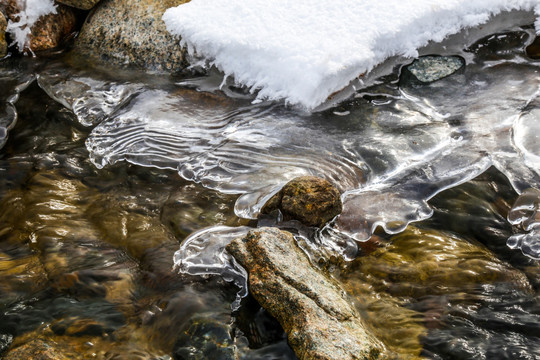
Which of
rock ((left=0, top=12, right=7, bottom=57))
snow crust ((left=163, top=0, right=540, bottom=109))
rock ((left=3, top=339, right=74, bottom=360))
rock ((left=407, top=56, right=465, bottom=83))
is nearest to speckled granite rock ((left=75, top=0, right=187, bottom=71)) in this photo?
snow crust ((left=163, top=0, right=540, bottom=109))

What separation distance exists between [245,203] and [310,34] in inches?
82.0

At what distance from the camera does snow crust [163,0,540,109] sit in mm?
4848

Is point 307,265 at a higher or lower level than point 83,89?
lower

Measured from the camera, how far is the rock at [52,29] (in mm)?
6164

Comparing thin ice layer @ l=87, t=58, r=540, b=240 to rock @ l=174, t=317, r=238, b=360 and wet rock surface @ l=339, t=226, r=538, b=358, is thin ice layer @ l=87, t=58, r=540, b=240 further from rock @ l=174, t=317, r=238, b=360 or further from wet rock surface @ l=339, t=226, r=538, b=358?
rock @ l=174, t=317, r=238, b=360

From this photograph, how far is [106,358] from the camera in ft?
9.28

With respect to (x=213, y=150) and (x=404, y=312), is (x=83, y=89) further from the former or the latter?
(x=404, y=312)

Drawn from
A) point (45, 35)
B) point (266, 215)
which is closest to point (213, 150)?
point (266, 215)

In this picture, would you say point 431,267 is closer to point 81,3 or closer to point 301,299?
point 301,299

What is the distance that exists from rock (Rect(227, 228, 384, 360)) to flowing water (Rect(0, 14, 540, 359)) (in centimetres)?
18

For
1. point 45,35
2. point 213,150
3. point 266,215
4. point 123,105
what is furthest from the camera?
point 45,35

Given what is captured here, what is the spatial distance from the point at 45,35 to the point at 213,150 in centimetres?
318

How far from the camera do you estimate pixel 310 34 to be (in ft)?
16.7

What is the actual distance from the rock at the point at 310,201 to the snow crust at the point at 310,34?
1.42 meters
